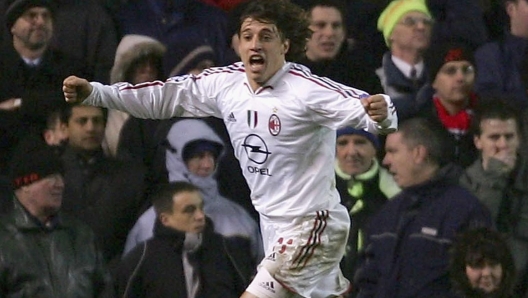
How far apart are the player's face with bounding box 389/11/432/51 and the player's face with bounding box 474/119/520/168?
83cm

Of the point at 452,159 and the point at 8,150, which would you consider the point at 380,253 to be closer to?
the point at 452,159

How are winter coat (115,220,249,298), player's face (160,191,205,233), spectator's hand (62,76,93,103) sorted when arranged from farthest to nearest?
player's face (160,191,205,233)
winter coat (115,220,249,298)
spectator's hand (62,76,93,103)

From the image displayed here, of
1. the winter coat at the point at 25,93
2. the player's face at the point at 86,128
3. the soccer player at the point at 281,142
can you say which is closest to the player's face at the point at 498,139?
the soccer player at the point at 281,142

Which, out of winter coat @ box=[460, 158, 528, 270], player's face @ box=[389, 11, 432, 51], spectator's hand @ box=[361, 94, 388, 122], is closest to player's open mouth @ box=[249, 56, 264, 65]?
spectator's hand @ box=[361, 94, 388, 122]

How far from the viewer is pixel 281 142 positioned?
796 centimetres

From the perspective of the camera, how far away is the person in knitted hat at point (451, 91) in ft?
33.9

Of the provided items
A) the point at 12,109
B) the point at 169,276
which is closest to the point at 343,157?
the point at 169,276

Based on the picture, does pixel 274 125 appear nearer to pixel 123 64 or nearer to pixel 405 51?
pixel 123 64

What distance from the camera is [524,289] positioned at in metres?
9.79

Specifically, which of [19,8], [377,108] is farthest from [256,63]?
[19,8]

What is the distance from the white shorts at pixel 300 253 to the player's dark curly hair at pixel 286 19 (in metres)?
0.79

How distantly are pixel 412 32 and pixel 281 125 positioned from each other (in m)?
2.93

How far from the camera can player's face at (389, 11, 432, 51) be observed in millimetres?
10648

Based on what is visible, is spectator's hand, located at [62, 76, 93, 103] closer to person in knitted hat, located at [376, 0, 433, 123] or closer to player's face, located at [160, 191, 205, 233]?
player's face, located at [160, 191, 205, 233]
